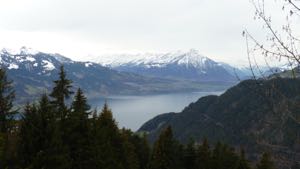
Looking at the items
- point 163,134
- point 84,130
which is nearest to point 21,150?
point 84,130

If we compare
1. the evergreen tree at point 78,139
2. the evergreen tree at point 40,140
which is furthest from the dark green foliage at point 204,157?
the evergreen tree at point 40,140

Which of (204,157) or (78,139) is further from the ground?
(78,139)

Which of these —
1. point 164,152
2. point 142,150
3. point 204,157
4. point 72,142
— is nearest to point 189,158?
point 204,157

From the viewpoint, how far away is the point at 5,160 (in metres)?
24.3

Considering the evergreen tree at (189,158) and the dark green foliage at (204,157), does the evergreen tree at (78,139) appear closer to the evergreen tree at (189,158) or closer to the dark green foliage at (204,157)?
the dark green foliage at (204,157)

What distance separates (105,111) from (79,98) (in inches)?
179

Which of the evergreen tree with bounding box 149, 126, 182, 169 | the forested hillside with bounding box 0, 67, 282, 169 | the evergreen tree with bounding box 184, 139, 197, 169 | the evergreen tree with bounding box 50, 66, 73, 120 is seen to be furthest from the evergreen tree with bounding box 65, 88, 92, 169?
the evergreen tree with bounding box 184, 139, 197, 169

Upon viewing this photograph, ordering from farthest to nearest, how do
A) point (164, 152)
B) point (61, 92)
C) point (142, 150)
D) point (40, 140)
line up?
point (142, 150)
point (164, 152)
point (61, 92)
point (40, 140)

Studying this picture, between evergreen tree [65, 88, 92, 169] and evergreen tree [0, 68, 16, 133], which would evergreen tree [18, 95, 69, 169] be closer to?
evergreen tree [65, 88, 92, 169]

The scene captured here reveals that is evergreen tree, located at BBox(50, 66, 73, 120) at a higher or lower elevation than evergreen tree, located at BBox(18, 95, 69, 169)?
higher

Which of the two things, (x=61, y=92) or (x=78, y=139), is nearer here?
(x=78, y=139)

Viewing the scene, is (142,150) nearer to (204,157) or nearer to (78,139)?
(204,157)

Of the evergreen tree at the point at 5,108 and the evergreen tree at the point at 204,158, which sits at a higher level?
the evergreen tree at the point at 5,108

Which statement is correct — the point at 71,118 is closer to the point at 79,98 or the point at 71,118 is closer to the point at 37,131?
the point at 79,98
